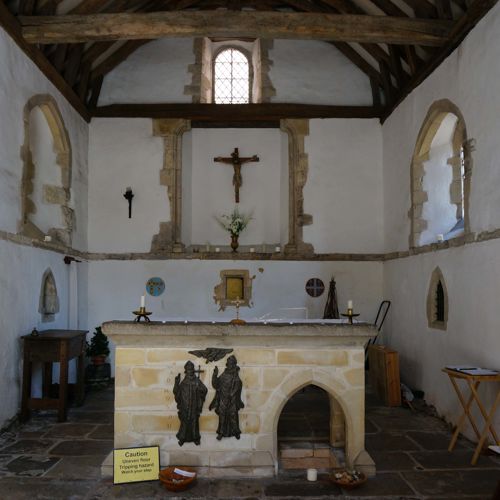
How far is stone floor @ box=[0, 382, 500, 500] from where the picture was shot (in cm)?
412

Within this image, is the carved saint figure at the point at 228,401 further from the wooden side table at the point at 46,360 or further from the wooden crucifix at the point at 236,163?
the wooden crucifix at the point at 236,163

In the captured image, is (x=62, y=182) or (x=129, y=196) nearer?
(x=62, y=182)

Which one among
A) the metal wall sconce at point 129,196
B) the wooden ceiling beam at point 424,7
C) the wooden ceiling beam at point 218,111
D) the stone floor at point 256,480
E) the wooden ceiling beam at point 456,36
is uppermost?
the wooden ceiling beam at point 424,7

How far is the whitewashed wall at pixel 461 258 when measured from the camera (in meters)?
5.39

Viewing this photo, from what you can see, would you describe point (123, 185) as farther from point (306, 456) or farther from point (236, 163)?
point (306, 456)

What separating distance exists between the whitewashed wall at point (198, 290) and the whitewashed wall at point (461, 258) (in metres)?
1.32

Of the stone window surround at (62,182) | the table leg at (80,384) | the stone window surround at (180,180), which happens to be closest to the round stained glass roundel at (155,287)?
the stone window surround at (180,180)

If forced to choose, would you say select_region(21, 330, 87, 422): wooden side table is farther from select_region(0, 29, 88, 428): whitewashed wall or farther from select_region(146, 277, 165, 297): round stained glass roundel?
select_region(146, 277, 165, 297): round stained glass roundel

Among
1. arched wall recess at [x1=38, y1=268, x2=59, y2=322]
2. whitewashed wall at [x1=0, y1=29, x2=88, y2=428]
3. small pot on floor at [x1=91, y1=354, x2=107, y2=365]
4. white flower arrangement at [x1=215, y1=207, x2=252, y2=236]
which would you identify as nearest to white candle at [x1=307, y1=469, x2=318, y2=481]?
whitewashed wall at [x1=0, y1=29, x2=88, y2=428]

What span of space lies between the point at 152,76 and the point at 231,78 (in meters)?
1.46

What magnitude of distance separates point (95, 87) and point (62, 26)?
2.94 meters

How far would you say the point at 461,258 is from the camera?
6.06 m

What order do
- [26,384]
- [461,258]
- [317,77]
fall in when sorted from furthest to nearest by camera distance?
[317,77] < [26,384] < [461,258]

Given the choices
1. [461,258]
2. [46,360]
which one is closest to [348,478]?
[461,258]
